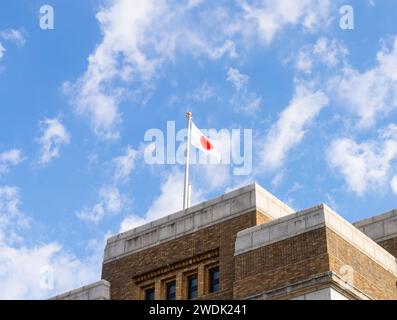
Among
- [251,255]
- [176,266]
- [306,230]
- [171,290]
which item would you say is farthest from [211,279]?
[306,230]

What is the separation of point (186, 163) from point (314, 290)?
1057cm

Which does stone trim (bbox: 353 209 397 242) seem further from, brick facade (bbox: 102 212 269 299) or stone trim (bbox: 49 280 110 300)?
stone trim (bbox: 49 280 110 300)

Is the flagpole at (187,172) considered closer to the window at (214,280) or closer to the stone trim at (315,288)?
the window at (214,280)

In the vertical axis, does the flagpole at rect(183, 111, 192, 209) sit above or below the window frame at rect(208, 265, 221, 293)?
above

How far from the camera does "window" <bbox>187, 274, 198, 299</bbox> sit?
28.2 meters

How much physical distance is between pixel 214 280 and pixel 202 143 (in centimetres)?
754

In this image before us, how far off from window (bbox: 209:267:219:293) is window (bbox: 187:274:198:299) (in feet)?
1.71

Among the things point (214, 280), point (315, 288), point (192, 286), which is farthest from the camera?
point (192, 286)

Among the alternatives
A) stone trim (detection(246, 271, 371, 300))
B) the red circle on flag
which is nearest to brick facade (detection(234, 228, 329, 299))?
stone trim (detection(246, 271, 371, 300))

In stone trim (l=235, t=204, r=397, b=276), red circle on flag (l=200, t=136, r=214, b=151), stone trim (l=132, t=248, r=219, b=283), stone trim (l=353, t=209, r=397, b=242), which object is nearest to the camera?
stone trim (l=235, t=204, r=397, b=276)

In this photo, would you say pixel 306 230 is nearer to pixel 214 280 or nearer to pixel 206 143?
pixel 214 280

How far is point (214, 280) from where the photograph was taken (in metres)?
28.0

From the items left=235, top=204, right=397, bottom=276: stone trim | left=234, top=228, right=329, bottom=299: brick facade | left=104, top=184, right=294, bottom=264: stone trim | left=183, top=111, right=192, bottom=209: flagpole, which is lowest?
left=234, top=228, right=329, bottom=299: brick facade
